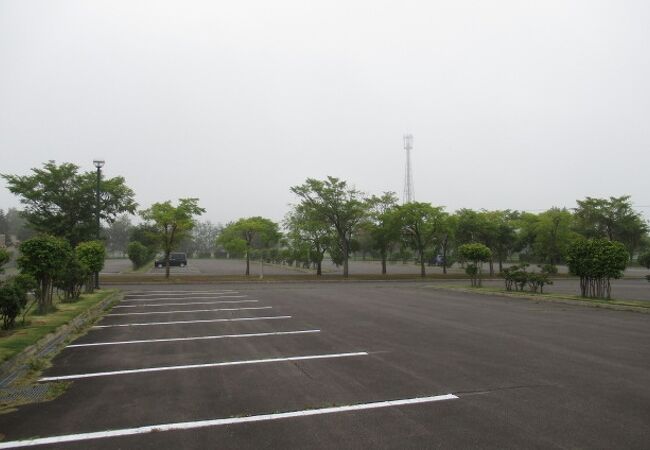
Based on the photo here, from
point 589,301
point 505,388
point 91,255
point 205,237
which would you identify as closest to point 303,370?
point 505,388

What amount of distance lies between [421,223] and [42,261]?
93.2ft

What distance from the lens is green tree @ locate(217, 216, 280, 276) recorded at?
36119 mm

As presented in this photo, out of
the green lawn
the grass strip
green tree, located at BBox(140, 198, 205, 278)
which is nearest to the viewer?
the green lawn

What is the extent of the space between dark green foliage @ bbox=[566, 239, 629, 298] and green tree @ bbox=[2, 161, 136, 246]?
22847mm

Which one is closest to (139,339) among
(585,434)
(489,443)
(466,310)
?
(489,443)

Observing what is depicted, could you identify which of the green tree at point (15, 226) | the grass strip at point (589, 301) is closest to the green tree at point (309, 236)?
the grass strip at point (589, 301)

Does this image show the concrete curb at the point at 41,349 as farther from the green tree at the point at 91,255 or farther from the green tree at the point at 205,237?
the green tree at the point at 205,237

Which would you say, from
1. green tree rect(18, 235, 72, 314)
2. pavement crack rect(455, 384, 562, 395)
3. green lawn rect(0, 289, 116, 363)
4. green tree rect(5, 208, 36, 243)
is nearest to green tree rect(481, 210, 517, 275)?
green lawn rect(0, 289, 116, 363)

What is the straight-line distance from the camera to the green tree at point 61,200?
24.4m

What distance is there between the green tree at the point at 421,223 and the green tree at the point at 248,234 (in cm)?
1097

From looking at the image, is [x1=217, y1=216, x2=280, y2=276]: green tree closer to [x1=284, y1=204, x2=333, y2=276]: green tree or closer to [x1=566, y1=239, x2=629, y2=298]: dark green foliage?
[x1=284, y1=204, x2=333, y2=276]: green tree

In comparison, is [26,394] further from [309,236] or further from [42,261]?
[309,236]

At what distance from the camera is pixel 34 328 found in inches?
372

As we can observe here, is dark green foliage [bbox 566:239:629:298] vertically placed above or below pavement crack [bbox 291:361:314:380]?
above
